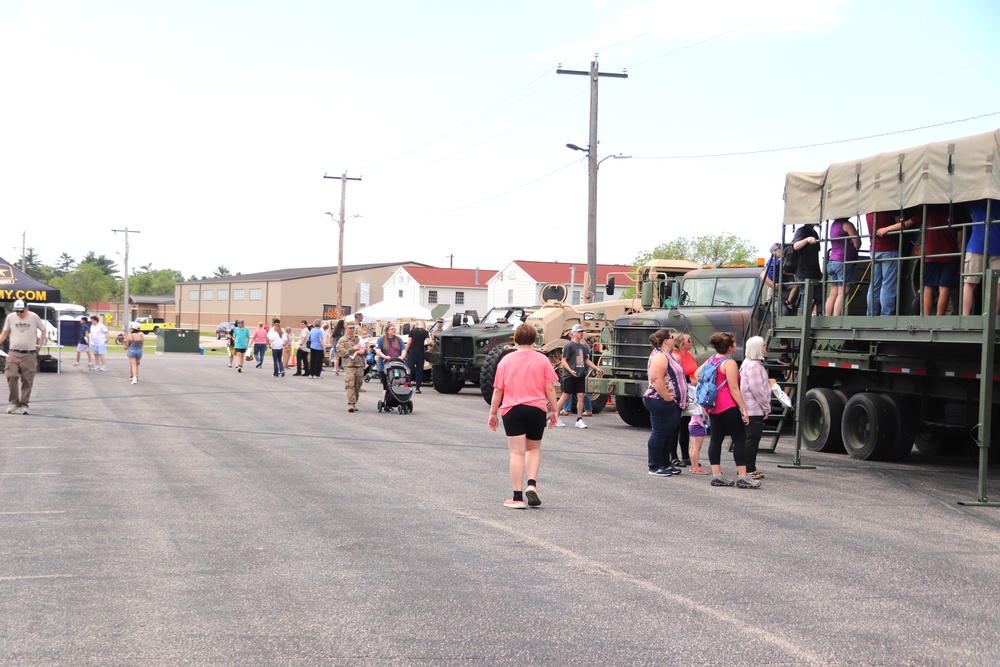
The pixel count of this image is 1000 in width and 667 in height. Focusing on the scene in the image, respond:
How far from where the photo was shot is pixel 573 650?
17.5 ft

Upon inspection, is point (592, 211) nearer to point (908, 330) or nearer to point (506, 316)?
point (506, 316)

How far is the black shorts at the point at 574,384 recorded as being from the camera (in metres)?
19.4

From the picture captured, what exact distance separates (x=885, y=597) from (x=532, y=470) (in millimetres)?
3813

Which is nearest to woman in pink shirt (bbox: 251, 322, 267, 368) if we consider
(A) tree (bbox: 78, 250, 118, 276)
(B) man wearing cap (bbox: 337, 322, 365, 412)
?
(B) man wearing cap (bbox: 337, 322, 365, 412)

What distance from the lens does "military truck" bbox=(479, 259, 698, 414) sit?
22.5m

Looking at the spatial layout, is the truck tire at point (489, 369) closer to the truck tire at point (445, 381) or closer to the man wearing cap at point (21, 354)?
the truck tire at point (445, 381)

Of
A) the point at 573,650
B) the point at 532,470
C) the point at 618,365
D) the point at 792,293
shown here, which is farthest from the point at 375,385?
the point at 573,650

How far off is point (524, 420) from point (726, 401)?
9.53 ft

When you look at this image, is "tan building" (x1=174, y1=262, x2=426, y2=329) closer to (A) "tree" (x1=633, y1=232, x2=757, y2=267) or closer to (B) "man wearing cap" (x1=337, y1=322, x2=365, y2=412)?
(A) "tree" (x1=633, y1=232, x2=757, y2=267)

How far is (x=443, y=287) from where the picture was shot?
88062mm

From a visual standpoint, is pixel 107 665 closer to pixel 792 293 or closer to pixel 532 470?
pixel 532 470

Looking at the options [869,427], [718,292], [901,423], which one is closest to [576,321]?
[718,292]

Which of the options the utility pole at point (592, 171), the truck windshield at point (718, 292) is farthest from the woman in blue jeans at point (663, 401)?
the utility pole at point (592, 171)

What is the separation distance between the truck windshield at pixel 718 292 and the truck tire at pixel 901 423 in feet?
16.5
